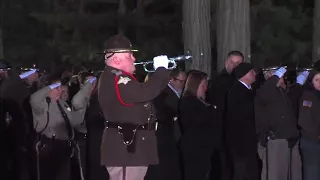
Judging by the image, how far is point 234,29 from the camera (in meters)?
13.1

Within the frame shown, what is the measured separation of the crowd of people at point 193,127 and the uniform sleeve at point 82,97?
1 centimetres

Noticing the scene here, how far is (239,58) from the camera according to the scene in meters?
9.94

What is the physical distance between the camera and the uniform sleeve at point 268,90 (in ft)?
30.6

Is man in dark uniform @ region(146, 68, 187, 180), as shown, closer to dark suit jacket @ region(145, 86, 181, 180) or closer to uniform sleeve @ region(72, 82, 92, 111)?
dark suit jacket @ region(145, 86, 181, 180)

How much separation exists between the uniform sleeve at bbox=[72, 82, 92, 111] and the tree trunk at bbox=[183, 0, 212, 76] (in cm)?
407

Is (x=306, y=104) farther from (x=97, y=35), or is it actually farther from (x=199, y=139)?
(x=97, y=35)

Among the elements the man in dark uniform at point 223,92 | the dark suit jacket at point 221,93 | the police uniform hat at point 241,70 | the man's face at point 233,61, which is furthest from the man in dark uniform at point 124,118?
the man's face at point 233,61

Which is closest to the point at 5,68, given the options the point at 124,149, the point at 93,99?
the point at 93,99

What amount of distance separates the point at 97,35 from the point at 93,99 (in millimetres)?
13506

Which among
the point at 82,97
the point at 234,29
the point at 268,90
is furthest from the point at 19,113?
the point at 234,29

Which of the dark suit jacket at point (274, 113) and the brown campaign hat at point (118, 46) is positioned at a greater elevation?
the brown campaign hat at point (118, 46)

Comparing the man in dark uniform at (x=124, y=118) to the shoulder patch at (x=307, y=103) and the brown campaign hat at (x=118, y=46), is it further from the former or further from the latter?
the shoulder patch at (x=307, y=103)

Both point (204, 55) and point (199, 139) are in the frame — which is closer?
point (199, 139)

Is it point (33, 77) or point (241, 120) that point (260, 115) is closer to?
point (241, 120)
